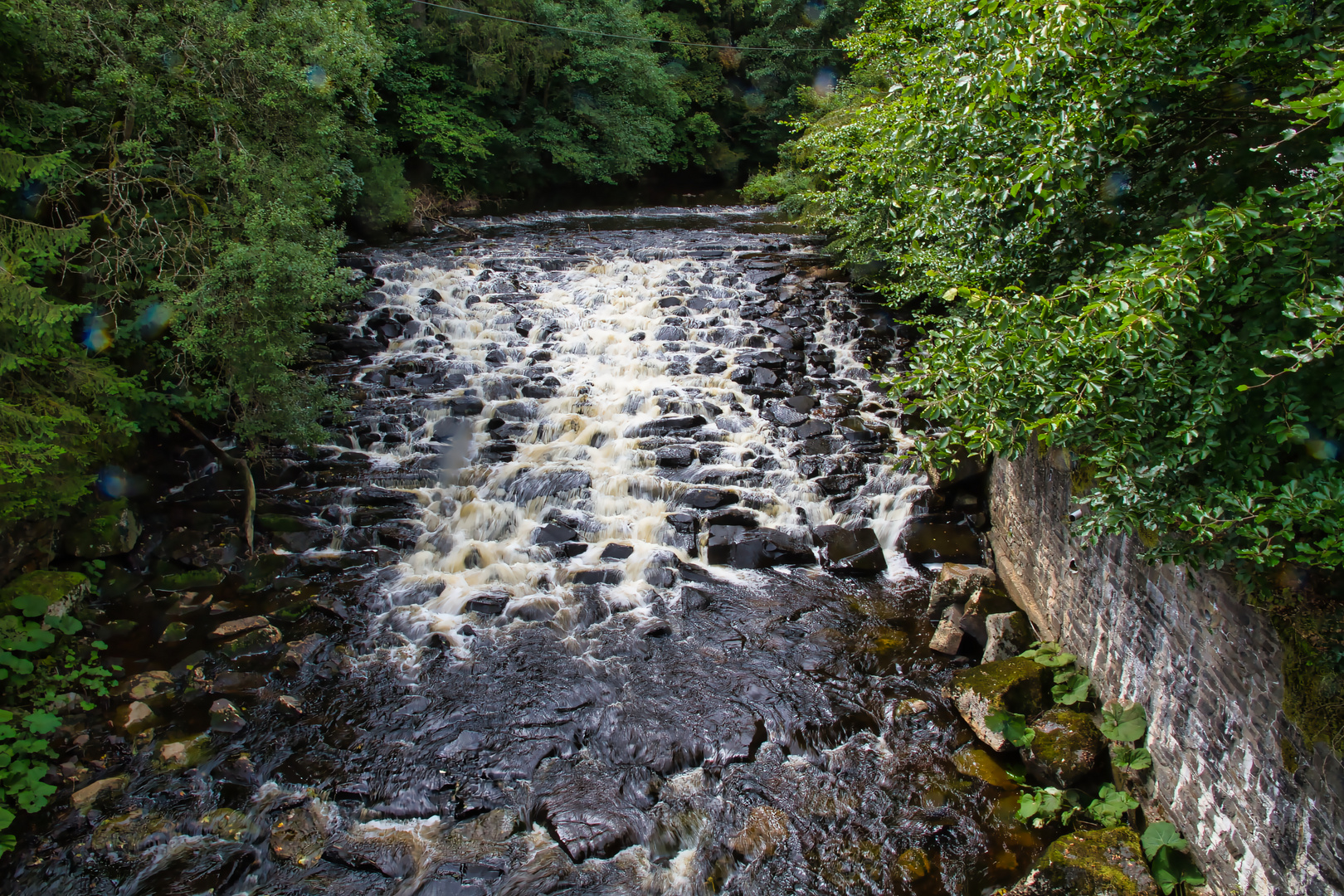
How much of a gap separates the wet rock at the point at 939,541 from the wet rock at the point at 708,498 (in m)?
2.23

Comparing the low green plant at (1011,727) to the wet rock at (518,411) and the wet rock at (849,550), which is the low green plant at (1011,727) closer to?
the wet rock at (849,550)

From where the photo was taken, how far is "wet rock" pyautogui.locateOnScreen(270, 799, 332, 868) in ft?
16.4

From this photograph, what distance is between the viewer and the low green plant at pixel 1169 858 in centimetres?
445

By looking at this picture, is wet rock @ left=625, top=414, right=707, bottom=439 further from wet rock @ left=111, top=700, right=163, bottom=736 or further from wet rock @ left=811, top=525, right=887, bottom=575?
wet rock @ left=111, top=700, right=163, bottom=736

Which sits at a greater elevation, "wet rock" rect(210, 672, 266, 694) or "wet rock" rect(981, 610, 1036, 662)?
"wet rock" rect(981, 610, 1036, 662)

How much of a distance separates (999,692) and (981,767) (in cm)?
65

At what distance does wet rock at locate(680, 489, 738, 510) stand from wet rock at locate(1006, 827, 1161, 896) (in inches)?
210

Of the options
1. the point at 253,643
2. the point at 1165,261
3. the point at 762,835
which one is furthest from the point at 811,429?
the point at 253,643

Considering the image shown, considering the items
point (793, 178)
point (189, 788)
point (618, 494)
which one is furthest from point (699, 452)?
point (793, 178)

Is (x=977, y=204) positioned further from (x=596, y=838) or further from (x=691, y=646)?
(x=596, y=838)

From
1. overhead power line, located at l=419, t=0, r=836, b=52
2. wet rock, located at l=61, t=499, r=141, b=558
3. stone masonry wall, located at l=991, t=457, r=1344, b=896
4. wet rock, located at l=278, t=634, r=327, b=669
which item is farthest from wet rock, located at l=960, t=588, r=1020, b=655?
overhead power line, located at l=419, t=0, r=836, b=52

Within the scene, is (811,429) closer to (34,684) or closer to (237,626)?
(237,626)

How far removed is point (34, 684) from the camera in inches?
237

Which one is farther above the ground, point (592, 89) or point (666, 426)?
point (592, 89)
